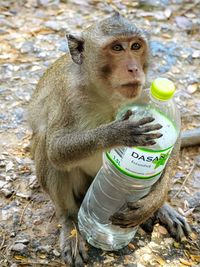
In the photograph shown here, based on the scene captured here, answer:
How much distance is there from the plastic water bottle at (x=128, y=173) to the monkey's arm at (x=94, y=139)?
107 millimetres

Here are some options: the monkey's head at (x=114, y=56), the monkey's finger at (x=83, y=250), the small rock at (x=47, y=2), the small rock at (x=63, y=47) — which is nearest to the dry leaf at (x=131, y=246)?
the monkey's finger at (x=83, y=250)

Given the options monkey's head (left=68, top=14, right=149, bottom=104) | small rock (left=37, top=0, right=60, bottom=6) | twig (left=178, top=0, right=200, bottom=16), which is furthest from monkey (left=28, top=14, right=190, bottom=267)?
A: twig (left=178, top=0, right=200, bottom=16)

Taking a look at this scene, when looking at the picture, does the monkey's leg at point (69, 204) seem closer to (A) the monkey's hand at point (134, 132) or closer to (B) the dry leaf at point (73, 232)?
(B) the dry leaf at point (73, 232)

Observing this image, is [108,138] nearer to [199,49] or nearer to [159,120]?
[159,120]

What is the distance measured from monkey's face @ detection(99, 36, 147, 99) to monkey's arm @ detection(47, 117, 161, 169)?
20 cm

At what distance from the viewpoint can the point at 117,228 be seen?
14.2 feet

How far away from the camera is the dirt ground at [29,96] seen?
426 cm

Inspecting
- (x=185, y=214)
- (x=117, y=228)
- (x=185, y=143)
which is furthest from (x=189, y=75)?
(x=117, y=228)

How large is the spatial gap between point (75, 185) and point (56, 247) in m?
0.47

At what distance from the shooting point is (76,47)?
13.2 ft

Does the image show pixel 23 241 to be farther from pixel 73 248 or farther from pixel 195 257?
pixel 195 257

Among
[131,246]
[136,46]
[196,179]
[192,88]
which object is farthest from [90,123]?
[192,88]

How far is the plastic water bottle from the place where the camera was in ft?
11.6

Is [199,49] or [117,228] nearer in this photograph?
[117,228]
